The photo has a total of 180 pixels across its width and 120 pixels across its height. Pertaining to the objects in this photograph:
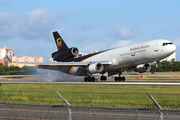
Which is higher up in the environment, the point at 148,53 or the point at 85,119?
the point at 148,53

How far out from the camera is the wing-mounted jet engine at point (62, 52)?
150 feet

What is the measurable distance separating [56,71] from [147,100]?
111 ft

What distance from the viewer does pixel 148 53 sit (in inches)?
1347

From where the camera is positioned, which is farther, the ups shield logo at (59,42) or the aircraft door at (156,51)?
the ups shield logo at (59,42)

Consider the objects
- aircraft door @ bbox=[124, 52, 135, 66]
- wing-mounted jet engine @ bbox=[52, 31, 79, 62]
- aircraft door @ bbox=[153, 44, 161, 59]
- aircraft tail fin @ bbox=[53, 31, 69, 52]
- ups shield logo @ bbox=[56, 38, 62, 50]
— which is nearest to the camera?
aircraft door @ bbox=[153, 44, 161, 59]

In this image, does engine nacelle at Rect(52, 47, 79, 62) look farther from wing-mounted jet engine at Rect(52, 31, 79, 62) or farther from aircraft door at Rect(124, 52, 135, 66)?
aircraft door at Rect(124, 52, 135, 66)

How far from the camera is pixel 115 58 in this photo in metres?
38.3

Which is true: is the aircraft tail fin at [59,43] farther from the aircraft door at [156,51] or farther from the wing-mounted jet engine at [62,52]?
the aircraft door at [156,51]

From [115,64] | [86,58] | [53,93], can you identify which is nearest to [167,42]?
[115,64]

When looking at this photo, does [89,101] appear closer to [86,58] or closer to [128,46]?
[128,46]

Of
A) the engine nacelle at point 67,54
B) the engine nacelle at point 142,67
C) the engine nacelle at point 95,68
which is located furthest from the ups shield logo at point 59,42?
the engine nacelle at point 142,67

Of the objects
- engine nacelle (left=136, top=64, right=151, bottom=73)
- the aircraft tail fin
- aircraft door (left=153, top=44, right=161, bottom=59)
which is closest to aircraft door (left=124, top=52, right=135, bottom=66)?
engine nacelle (left=136, top=64, right=151, bottom=73)

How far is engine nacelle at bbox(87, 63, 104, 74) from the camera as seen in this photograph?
37.8m

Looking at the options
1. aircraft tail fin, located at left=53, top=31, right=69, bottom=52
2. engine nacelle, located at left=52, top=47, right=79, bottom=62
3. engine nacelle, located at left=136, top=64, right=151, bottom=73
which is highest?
aircraft tail fin, located at left=53, top=31, right=69, bottom=52
